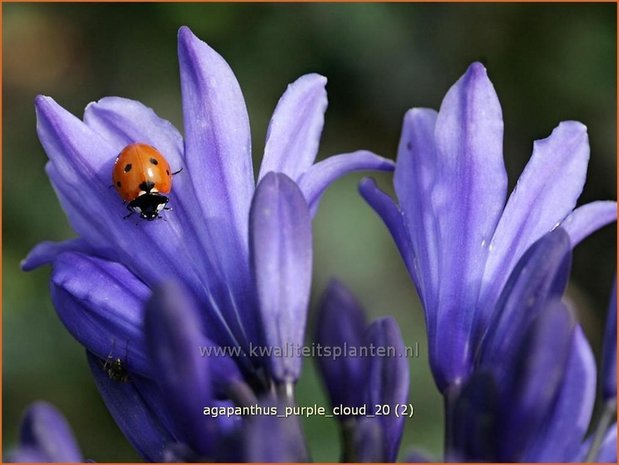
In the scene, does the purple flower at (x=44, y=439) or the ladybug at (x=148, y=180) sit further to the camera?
the ladybug at (x=148, y=180)

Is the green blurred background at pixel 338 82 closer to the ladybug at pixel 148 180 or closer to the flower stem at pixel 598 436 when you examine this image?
the ladybug at pixel 148 180

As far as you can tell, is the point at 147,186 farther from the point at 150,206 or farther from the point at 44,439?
the point at 44,439

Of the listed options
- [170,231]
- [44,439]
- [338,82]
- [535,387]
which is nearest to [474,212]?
[535,387]

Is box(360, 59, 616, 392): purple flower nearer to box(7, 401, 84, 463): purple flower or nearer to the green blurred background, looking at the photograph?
box(7, 401, 84, 463): purple flower

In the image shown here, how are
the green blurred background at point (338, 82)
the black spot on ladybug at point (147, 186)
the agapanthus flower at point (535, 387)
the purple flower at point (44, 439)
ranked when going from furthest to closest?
the green blurred background at point (338, 82), the black spot on ladybug at point (147, 186), the agapanthus flower at point (535, 387), the purple flower at point (44, 439)

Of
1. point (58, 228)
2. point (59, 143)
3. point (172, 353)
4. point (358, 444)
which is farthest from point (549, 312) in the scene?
point (58, 228)

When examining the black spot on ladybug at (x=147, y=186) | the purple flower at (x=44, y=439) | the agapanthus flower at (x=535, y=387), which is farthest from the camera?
the black spot on ladybug at (x=147, y=186)

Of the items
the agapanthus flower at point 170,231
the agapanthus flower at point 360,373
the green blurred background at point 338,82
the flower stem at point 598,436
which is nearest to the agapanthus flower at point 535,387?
the flower stem at point 598,436
